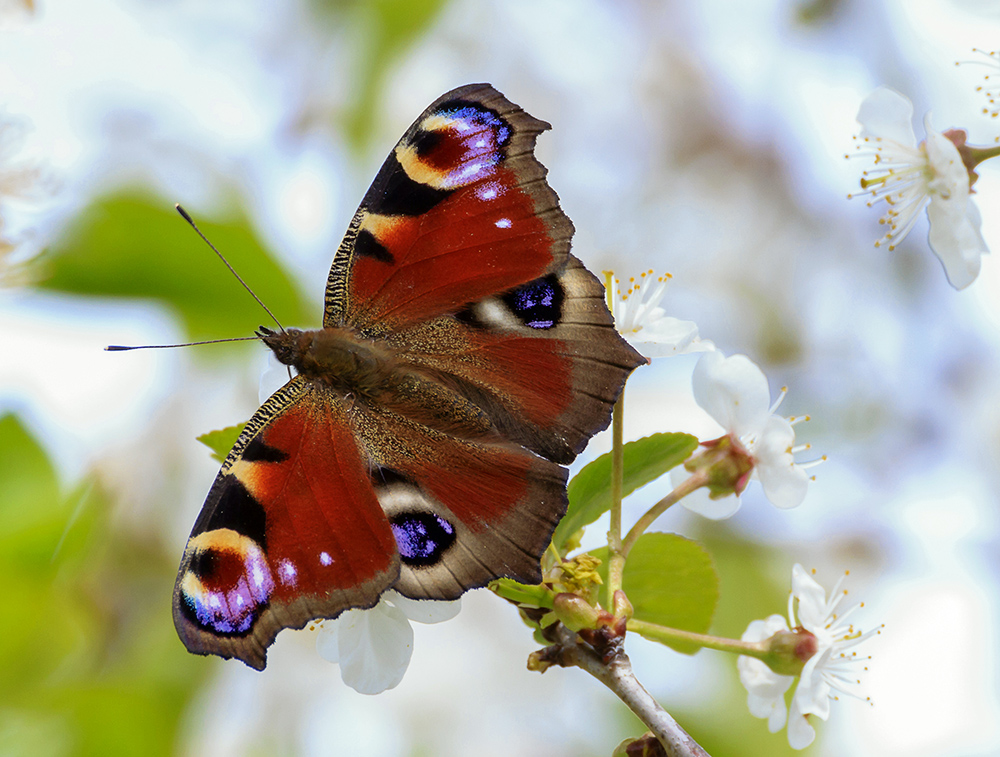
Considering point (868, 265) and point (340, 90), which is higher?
point (340, 90)

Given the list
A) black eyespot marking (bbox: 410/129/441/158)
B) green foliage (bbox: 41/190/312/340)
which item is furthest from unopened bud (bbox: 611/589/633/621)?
green foliage (bbox: 41/190/312/340)

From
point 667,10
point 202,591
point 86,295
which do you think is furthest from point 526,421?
point 667,10

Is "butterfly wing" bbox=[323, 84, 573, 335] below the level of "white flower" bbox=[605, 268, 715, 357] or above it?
above

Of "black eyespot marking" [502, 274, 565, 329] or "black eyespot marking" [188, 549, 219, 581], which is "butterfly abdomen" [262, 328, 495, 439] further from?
"black eyespot marking" [188, 549, 219, 581]

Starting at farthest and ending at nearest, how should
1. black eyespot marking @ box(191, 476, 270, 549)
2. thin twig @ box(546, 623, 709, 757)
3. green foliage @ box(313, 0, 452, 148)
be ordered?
green foliage @ box(313, 0, 452, 148) < black eyespot marking @ box(191, 476, 270, 549) < thin twig @ box(546, 623, 709, 757)

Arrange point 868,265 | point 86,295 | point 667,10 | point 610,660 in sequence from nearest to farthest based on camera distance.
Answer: point 610,660 < point 86,295 < point 868,265 < point 667,10

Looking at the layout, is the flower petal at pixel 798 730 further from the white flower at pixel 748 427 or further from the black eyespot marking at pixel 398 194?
the black eyespot marking at pixel 398 194

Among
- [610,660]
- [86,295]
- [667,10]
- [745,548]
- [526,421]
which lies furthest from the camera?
[667,10]

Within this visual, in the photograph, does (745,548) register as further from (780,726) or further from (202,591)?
(202,591)
